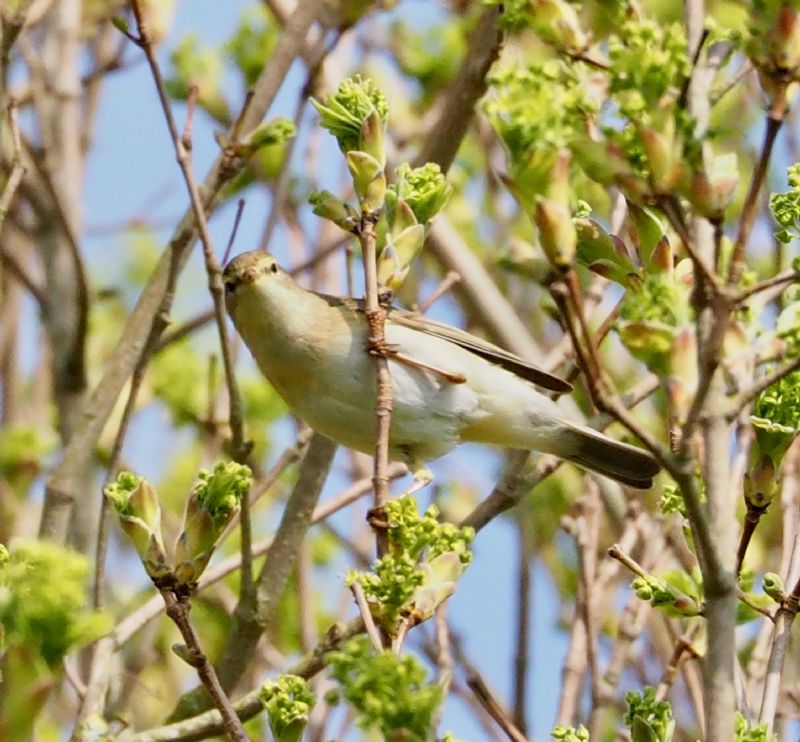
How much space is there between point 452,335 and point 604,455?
542 millimetres

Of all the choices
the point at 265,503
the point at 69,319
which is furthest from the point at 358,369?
the point at 265,503

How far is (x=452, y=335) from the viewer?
11.5ft

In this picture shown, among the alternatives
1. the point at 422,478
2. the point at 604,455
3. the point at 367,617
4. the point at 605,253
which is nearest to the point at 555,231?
the point at 605,253

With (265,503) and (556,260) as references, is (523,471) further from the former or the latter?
(265,503)

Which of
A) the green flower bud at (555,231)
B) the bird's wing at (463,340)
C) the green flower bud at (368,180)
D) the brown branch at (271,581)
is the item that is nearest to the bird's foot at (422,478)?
the brown branch at (271,581)

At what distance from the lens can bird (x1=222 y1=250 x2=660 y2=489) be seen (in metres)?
3.27

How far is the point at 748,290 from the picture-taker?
148 cm

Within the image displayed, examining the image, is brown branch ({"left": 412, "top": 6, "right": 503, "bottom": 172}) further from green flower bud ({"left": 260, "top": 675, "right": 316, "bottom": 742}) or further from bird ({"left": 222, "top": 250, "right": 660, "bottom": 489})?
green flower bud ({"left": 260, "top": 675, "right": 316, "bottom": 742})

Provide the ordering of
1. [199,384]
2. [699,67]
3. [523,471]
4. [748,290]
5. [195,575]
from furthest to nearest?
[199,384] → [523,471] → [195,575] → [699,67] → [748,290]

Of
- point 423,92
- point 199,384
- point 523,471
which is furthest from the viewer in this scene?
point 423,92

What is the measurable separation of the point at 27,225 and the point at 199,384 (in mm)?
854

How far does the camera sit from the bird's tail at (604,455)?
142 inches

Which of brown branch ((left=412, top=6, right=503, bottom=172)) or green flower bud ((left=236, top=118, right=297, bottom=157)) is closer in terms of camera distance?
green flower bud ((left=236, top=118, right=297, bottom=157))

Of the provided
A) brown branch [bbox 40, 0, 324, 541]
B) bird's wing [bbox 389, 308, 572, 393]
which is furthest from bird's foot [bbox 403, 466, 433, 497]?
brown branch [bbox 40, 0, 324, 541]
